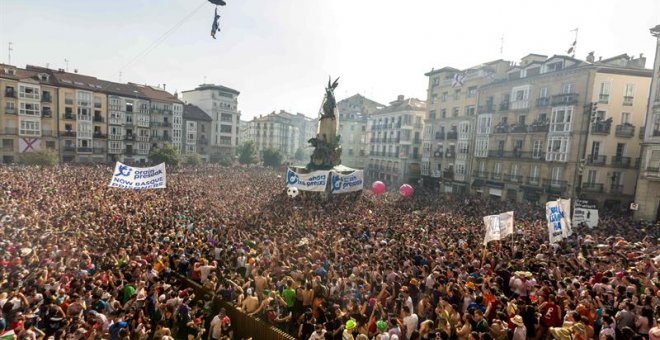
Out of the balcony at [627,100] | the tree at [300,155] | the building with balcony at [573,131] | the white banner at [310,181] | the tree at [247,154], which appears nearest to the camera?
the white banner at [310,181]

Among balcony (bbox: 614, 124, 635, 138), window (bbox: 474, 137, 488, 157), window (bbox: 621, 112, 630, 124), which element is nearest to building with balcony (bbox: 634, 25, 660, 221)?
balcony (bbox: 614, 124, 635, 138)

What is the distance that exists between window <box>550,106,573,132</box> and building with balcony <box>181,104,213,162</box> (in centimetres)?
6049

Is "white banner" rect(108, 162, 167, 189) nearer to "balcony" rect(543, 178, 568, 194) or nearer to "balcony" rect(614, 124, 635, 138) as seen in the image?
"balcony" rect(543, 178, 568, 194)

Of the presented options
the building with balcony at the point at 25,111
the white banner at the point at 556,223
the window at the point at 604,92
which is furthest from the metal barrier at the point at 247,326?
the building with balcony at the point at 25,111

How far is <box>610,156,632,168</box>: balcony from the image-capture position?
35891 mm

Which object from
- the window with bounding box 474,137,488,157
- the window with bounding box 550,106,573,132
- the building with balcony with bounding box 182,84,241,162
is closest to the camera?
the window with bounding box 550,106,573,132

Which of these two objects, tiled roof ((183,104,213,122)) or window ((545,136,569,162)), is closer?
window ((545,136,569,162))

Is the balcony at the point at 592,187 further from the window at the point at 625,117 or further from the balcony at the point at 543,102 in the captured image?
the balcony at the point at 543,102

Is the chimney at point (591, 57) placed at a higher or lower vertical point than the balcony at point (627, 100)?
higher

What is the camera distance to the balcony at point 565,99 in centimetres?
3706

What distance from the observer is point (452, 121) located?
54.2m

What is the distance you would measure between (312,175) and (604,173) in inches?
1125

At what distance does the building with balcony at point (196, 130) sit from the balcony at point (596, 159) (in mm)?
63606

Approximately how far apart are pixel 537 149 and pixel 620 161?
23.3ft
